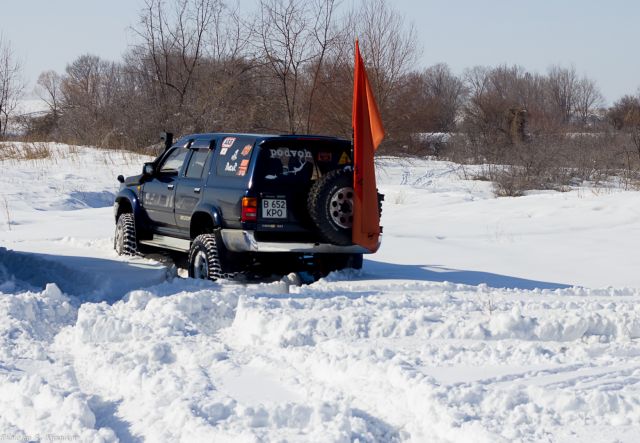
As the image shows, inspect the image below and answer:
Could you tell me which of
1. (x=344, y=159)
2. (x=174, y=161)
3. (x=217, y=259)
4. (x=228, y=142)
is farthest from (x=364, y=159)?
(x=174, y=161)

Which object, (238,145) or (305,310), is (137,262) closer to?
(238,145)

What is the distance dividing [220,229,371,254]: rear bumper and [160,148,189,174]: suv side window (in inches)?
69.4

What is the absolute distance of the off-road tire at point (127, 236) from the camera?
11.5 m

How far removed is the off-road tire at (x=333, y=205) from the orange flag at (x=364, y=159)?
0.27 ft

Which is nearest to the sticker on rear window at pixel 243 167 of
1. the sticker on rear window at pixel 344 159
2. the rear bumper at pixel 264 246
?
the rear bumper at pixel 264 246

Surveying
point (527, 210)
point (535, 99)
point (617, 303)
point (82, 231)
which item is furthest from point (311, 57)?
point (535, 99)

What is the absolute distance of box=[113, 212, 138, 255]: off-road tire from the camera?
37.7 feet

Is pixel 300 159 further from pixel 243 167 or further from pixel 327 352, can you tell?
pixel 327 352

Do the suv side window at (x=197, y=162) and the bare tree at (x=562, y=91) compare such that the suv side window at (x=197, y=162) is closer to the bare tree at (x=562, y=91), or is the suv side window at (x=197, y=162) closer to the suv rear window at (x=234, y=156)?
the suv rear window at (x=234, y=156)

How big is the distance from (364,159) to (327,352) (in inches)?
138

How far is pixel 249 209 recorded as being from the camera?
923 centimetres

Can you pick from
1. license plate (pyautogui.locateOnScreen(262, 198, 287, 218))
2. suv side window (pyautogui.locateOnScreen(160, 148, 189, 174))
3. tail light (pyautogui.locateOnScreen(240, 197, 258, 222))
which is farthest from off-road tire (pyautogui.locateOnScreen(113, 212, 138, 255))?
license plate (pyautogui.locateOnScreen(262, 198, 287, 218))

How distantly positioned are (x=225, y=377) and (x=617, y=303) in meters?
4.03

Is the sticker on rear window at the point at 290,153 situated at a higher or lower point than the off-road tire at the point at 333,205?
higher
